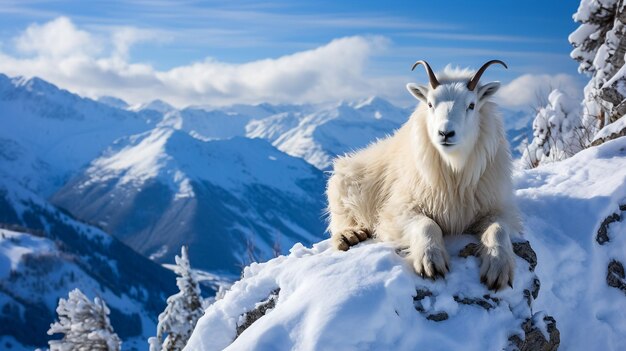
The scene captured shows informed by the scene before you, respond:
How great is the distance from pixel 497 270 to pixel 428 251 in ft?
2.44

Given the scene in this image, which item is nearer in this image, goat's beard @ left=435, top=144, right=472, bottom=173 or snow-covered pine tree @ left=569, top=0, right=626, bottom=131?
goat's beard @ left=435, top=144, right=472, bottom=173

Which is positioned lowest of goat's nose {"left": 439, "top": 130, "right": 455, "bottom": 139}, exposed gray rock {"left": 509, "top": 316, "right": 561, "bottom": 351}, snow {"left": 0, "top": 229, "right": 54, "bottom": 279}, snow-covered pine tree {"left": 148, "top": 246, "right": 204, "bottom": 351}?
snow {"left": 0, "top": 229, "right": 54, "bottom": 279}

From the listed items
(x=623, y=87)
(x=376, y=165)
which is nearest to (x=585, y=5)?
(x=623, y=87)

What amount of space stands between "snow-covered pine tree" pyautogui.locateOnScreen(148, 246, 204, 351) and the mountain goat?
51.2 ft

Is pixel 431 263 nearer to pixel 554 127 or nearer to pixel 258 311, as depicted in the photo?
pixel 258 311

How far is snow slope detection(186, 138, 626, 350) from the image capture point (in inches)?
227

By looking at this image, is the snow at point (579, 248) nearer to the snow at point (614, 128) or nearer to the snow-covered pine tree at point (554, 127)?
the snow at point (614, 128)

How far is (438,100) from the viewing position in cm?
713

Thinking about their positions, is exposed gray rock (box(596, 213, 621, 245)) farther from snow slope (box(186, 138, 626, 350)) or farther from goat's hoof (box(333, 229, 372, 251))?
goat's hoof (box(333, 229, 372, 251))

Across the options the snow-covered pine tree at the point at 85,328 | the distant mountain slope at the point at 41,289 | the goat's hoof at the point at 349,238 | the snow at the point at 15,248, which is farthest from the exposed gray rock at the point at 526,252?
the snow at the point at 15,248

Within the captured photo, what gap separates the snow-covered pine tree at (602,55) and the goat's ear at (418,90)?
588 centimetres

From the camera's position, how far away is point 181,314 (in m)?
22.9

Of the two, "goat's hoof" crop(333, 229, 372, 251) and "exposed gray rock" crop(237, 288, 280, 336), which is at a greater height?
"goat's hoof" crop(333, 229, 372, 251)

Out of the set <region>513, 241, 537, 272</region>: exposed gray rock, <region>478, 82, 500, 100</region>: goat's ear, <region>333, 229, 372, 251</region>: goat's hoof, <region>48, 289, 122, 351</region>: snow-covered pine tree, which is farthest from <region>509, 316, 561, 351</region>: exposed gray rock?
<region>48, 289, 122, 351</region>: snow-covered pine tree
